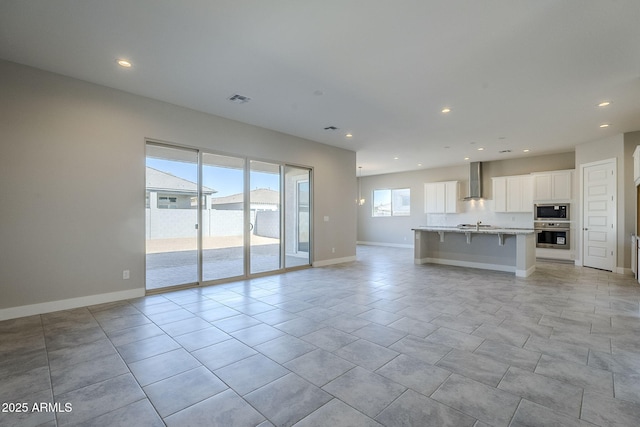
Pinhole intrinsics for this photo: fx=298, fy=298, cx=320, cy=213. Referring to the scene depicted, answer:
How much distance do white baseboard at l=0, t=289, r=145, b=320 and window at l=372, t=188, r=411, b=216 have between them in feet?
31.1

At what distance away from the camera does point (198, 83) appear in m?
4.03

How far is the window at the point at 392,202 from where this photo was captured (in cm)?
1170

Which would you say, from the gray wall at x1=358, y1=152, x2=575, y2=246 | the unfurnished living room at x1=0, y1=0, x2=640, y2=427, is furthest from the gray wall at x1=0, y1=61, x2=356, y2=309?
the gray wall at x1=358, y1=152, x2=575, y2=246

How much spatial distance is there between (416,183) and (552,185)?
421 centimetres

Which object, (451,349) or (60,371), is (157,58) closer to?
(60,371)

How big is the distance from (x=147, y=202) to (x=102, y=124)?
1.22 metres

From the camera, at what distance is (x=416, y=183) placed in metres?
11.4

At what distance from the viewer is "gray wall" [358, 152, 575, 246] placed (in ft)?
28.5

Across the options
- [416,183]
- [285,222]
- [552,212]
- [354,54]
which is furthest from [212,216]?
[552,212]

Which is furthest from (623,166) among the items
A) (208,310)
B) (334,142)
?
(208,310)

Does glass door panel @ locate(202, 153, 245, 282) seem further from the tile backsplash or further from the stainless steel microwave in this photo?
the stainless steel microwave

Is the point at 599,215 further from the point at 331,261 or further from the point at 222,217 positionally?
the point at 222,217

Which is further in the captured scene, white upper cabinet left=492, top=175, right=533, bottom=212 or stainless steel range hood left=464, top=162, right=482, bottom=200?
stainless steel range hood left=464, top=162, right=482, bottom=200

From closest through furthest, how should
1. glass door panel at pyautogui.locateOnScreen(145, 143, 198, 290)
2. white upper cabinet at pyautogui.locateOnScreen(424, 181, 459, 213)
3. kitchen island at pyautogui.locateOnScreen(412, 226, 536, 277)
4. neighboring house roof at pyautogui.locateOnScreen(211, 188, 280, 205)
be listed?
1. glass door panel at pyautogui.locateOnScreen(145, 143, 198, 290)
2. neighboring house roof at pyautogui.locateOnScreen(211, 188, 280, 205)
3. kitchen island at pyautogui.locateOnScreen(412, 226, 536, 277)
4. white upper cabinet at pyautogui.locateOnScreen(424, 181, 459, 213)
